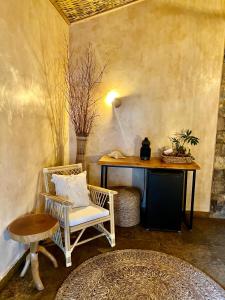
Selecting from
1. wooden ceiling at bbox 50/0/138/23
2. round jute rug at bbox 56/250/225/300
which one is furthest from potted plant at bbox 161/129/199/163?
wooden ceiling at bbox 50/0/138/23

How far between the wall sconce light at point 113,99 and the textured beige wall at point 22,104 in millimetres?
912

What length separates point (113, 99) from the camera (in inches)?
134

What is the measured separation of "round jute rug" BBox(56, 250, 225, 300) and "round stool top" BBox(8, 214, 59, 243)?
50 centimetres

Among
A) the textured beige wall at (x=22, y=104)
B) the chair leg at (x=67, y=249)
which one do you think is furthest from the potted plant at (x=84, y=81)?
the chair leg at (x=67, y=249)

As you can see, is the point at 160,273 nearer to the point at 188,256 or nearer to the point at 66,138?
the point at 188,256

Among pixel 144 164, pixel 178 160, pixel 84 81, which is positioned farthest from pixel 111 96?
pixel 178 160

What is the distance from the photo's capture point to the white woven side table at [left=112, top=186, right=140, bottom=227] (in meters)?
3.09

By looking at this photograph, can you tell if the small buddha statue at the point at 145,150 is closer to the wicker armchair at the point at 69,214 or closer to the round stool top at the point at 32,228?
the wicker armchair at the point at 69,214

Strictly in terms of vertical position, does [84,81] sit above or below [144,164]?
above

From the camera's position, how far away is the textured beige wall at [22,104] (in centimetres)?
193

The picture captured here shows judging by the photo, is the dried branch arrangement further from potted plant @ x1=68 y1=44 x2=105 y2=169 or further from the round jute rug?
the round jute rug

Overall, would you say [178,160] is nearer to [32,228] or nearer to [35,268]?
[32,228]

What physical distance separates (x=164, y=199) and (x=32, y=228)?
163 centimetres

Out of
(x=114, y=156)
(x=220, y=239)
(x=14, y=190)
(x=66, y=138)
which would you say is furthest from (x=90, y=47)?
(x=220, y=239)
